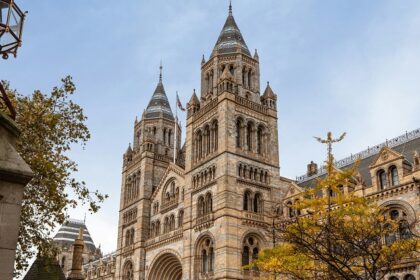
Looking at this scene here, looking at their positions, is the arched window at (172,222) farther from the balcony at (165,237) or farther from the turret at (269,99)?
the turret at (269,99)

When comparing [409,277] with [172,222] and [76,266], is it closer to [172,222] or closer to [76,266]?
[76,266]

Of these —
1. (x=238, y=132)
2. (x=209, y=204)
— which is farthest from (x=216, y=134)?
(x=209, y=204)

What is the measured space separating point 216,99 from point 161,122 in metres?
15.7

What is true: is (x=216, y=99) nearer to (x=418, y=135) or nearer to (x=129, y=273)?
(x=418, y=135)

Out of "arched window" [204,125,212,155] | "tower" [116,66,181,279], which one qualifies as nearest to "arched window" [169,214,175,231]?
"tower" [116,66,181,279]

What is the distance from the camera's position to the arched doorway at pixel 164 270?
149ft

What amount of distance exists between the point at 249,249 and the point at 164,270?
11.7 metres

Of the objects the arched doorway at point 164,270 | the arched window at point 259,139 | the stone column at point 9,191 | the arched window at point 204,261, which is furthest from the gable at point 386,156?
the stone column at point 9,191

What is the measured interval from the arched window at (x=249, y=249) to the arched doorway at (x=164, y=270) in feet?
32.4

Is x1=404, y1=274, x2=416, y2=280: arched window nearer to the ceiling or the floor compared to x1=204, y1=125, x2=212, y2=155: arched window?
nearer to the floor

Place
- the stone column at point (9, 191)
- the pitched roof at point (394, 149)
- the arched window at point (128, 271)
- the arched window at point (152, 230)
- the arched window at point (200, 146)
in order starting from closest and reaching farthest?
the stone column at point (9, 191)
the pitched roof at point (394, 149)
the arched window at point (200, 146)
the arched window at point (152, 230)
the arched window at point (128, 271)

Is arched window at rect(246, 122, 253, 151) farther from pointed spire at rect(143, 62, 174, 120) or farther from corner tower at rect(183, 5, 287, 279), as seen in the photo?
pointed spire at rect(143, 62, 174, 120)

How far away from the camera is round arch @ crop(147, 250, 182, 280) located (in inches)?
1790

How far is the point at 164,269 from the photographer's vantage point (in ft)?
151
